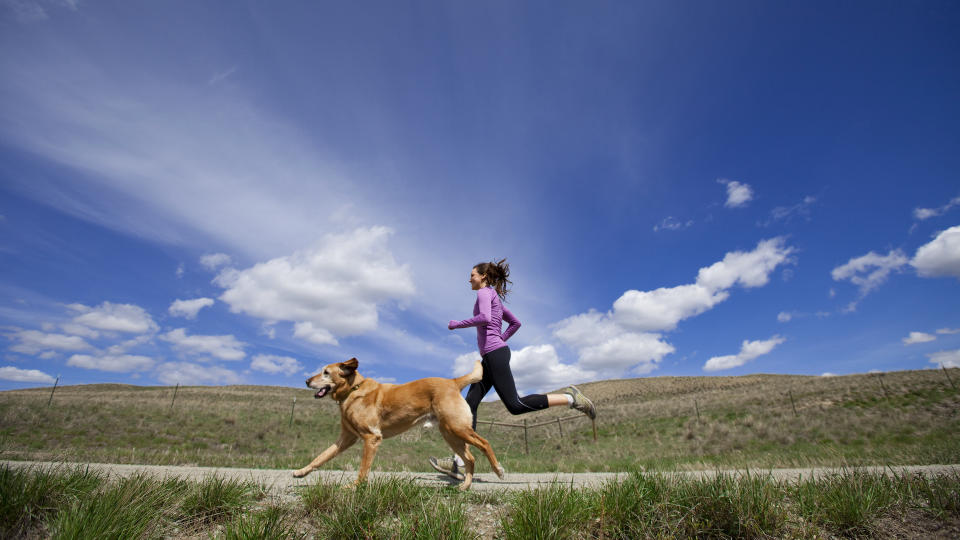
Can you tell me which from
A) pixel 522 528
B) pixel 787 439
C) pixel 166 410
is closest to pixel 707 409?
pixel 787 439

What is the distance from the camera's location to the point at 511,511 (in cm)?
270

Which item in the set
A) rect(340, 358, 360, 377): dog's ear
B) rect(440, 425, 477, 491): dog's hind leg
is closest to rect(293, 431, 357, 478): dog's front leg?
rect(340, 358, 360, 377): dog's ear

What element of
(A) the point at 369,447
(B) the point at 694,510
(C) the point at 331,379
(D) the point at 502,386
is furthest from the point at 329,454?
(B) the point at 694,510

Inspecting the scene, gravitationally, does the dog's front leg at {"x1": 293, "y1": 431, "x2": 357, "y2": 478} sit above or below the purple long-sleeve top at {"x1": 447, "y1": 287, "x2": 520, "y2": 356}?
below

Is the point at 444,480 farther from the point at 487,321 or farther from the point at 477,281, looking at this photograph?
the point at 477,281

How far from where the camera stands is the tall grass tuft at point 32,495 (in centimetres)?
252

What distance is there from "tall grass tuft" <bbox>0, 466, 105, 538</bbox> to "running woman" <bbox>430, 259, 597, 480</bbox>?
3.47 metres

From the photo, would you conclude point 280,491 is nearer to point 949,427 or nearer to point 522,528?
point 522,528

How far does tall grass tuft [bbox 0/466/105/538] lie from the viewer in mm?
2521

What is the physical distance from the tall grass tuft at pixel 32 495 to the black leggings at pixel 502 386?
11.5 ft

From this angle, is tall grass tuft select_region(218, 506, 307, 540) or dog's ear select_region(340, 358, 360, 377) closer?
tall grass tuft select_region(218, 506, 307, 540)

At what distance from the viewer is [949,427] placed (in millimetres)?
17031

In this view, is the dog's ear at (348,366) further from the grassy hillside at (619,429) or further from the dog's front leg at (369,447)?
the grassy hillside at (619,429)

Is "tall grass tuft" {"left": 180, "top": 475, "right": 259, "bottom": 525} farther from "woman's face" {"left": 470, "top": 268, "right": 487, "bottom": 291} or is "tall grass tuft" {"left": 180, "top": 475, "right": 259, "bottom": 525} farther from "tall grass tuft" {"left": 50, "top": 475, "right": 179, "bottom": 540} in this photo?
"woman's face" {"left": 470, "top": 268, "right": 487, "bottom": 291}
